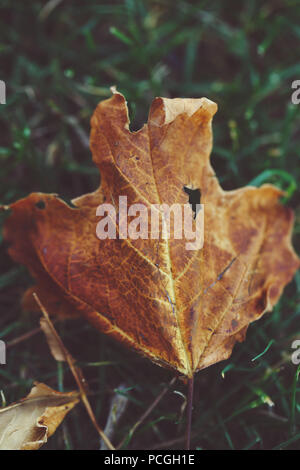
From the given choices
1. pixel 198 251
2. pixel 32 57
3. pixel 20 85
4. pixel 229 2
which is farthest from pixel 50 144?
pixel 229 2

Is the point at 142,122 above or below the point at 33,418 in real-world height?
above

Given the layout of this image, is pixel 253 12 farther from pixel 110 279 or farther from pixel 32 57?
pixel 110 279

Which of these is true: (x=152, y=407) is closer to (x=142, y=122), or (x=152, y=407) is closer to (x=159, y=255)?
(x=159, y=255)

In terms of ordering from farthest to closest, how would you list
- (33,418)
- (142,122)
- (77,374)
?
(142,122) < (77,374) < (33,418)

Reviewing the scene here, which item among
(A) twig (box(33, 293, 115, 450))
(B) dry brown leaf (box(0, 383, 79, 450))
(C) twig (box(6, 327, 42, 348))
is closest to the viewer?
(B) dry brown leaf (box(0, 383, 79, 450))

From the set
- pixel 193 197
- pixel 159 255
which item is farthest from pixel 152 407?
pixel 193 197

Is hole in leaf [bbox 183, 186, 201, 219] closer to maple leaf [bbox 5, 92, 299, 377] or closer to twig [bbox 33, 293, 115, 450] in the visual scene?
maple leaf [bbox 5, 92, 299, 377]

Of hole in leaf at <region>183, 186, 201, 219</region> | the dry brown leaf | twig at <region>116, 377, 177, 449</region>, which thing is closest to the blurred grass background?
twig at <region>116, 377, 177, 449</region>

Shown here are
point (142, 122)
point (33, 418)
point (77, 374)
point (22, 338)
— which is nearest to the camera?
point (33, 418)
